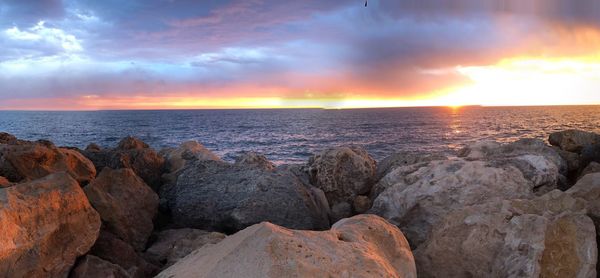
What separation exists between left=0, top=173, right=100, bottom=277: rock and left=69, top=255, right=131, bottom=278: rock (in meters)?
0.13

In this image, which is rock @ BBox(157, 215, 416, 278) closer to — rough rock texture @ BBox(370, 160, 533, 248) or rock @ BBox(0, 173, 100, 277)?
rock @ BBox(0, 173, 100, 277)

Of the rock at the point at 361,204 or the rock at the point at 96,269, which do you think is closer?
the rock at the point at 96,269

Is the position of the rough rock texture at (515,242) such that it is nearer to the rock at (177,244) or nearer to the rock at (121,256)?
the rock at (177,244)

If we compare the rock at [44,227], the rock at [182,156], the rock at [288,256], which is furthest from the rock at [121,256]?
the rock at [182,156]

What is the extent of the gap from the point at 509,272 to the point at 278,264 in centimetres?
340

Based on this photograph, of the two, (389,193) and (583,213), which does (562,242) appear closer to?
(583,213)

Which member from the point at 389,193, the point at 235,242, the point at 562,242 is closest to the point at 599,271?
the point at 562,242

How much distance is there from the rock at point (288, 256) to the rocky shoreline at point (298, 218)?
14 mm

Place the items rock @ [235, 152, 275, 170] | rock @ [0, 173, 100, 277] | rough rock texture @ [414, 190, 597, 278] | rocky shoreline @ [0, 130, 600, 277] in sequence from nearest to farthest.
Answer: rocky shoreline @ [0, 130, 600, 277] < rock @ [0, 173, 100, 277] < rough rock texture @ [414, 190, 597, 278] < rock @ [235, 152, 275, 170]

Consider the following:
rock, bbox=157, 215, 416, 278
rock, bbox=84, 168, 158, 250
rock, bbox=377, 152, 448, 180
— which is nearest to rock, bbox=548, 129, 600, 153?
rock, bbox=377, 152, 448, 180

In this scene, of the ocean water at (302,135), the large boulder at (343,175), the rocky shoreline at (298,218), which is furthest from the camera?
the ocean water at (302,135)

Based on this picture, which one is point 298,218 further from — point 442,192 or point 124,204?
point 124,204

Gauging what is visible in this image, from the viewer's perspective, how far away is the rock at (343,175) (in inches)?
483

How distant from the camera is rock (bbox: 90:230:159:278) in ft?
22.2
